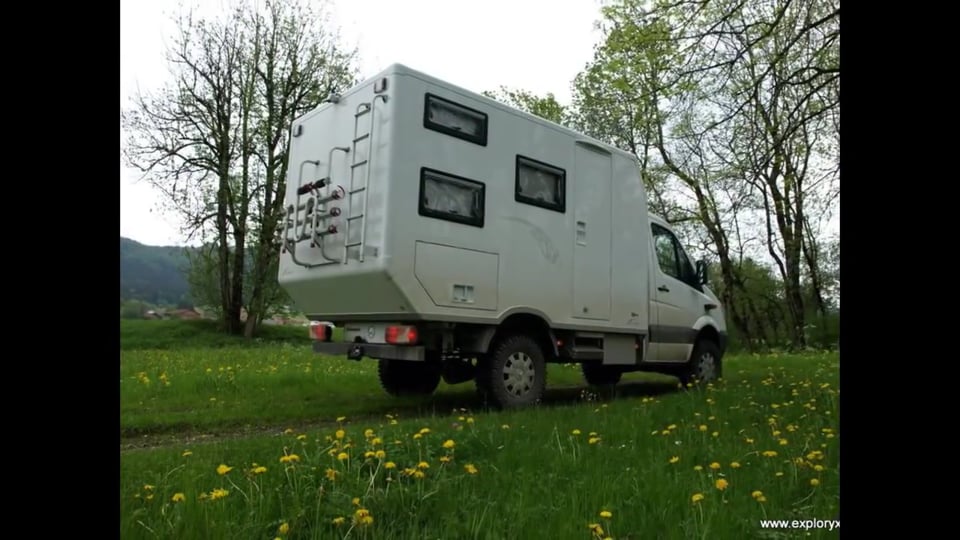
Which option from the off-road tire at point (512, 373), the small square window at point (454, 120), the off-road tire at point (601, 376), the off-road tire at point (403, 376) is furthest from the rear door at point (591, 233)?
the off-road tire at point (601, 376)

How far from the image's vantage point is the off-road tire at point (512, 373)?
7.00m

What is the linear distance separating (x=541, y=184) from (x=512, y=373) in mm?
2317

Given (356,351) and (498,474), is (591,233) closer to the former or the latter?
(356,351)

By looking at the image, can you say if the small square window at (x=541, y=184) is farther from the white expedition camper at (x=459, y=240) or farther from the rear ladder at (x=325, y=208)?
the rear ladder at (x=325, y=208)

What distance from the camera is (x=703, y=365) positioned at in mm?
9992

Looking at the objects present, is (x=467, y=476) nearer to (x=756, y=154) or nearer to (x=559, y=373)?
(x=756, y=154)

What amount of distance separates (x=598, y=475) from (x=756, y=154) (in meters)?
7.02

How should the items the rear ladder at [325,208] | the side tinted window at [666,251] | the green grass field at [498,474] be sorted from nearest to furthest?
1. the green grass field at [498,474]
2. the rear ladder at [325,208]
3. the side tinted window at [666,251]

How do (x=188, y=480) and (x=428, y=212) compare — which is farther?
(x=428, y=212)

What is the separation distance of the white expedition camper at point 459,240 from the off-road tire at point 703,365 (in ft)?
4.26
